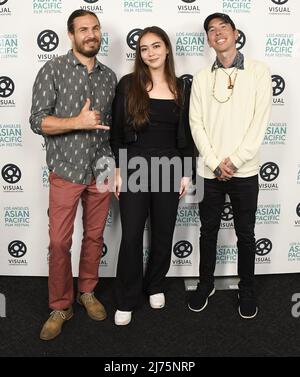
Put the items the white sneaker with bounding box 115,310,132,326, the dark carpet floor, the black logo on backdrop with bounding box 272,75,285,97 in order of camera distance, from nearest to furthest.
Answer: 1. the dark carpet floor
2. the white sneaker with bounding box 115,310,132,326
3. the black logo on backdrop with bounding box 272,75,285,97

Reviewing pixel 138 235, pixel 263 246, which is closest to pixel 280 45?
pixel 263 246

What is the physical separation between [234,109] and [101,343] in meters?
1.44

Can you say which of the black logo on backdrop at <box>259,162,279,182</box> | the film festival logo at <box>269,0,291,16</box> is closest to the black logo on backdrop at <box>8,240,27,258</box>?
the black logo on backdrop at <box>259,162,279,182</box>

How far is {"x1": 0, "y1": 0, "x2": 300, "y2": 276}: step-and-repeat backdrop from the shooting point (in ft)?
8.18

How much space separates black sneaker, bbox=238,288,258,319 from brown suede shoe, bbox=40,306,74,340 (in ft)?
3.39

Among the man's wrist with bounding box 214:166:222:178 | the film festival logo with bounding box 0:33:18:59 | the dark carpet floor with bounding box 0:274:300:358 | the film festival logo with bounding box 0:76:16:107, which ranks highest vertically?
the film festival logo with bounding box 0:33:18:59

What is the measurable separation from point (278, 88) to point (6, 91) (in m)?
1.72

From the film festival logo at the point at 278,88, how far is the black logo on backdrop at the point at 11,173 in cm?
174

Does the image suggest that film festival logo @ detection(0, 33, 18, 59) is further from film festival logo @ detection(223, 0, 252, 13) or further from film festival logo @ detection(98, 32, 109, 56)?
film festival logo @ detection(223, 0, 252, 13)

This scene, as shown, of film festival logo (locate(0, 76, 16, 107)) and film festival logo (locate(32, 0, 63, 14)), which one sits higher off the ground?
film festival logo (locate(32, 0, 63, 14))

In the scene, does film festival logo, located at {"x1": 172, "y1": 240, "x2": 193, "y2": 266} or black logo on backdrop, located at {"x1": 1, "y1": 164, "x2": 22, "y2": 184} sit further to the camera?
film festival logo, located at {"x1": 172, "y1": 240, "x2": 193, "y2": 266}

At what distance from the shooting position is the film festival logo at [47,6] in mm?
2463

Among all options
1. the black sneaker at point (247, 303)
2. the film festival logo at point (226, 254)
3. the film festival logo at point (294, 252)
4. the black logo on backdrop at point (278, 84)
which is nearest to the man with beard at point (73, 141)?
the black sneaker at point (247, 303)

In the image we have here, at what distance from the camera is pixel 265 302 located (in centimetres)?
263
